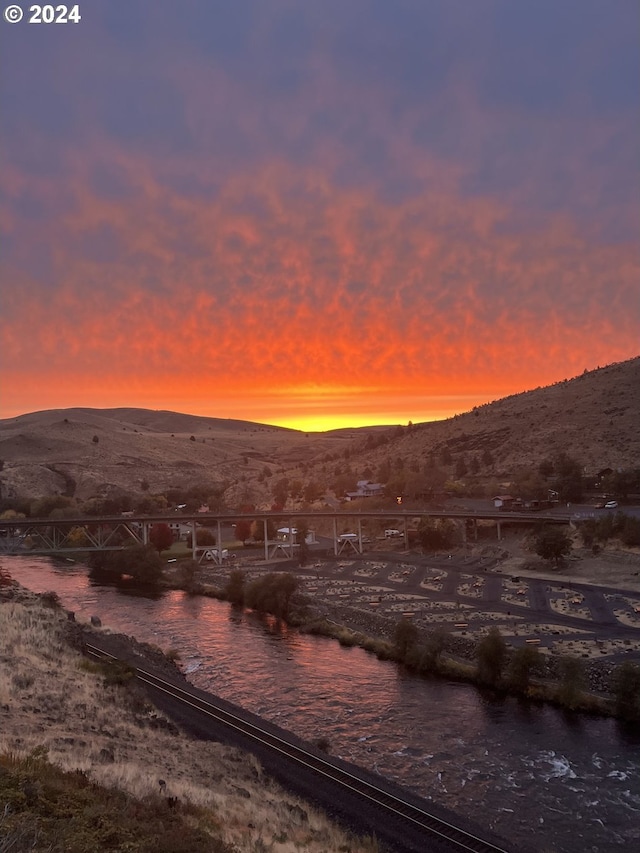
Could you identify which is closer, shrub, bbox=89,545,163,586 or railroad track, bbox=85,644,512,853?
railroad track, bbox=85,644,512,853

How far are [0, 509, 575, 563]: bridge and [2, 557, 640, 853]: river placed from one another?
30.7m

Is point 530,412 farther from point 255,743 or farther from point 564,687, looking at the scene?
point 255,743

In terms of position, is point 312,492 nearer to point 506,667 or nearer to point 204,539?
point 204,539

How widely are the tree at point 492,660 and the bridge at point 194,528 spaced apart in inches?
1350

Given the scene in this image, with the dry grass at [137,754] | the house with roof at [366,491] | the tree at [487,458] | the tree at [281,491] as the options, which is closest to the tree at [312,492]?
the tree at [281,491]

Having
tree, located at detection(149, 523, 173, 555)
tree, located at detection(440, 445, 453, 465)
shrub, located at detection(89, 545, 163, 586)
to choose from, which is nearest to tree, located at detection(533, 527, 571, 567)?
shrub, located at detection(89, 545, 163, 586)

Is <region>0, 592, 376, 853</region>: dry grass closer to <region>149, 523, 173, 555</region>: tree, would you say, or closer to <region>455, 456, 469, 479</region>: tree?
<region>149, 523, 173, 555</region>: tree

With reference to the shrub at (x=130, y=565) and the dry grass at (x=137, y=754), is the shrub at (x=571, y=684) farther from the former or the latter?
the shrub at (x=130, y=565)

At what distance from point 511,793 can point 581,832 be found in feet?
8.44

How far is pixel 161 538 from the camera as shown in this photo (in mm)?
79688

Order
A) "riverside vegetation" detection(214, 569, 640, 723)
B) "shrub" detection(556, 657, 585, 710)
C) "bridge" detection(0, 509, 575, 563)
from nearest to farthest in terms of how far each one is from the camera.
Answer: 1. "riverside vegetation" detection(214, 569, 640, 723)
2. "shrub" detection(556, 657, 585, 710)
3. "bridge" detection(0, 509, 575, 563)

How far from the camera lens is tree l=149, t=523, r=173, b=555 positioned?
79500 millimetres

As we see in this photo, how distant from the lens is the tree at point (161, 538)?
79500 mm

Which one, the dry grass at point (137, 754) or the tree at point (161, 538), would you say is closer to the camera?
the dry grass at point (137, 754)
